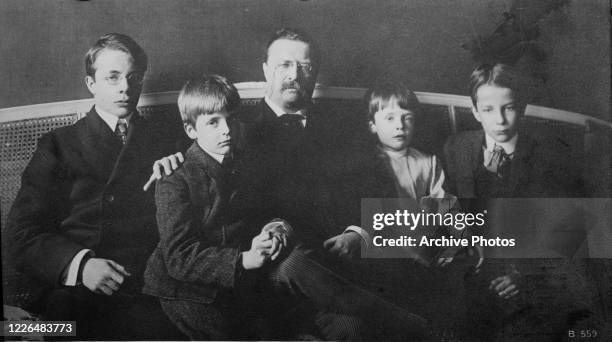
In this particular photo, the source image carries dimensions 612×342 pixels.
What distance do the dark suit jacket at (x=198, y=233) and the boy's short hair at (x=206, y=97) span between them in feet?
0.95

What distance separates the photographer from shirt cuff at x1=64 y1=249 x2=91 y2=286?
4.23 meters

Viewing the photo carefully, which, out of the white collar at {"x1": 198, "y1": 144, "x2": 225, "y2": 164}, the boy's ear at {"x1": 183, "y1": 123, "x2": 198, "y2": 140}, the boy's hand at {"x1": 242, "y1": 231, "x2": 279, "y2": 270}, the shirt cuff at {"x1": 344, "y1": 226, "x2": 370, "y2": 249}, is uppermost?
the boy's ear at {"x1": 183, "y1": 123, "x2": 198, "y2": 140}

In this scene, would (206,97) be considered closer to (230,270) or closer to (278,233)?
(278,233)

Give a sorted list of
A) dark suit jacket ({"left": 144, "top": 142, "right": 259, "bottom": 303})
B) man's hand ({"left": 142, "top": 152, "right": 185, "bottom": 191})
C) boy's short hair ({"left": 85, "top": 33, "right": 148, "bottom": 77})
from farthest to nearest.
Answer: boy's short hair ({"left": 85, "top": 33, "right": 148, "bottom": 77}) → man's hand ({"left": 142, "top": 152, "right": 185, "bottom": 191}) → dark suit jacket ({"left": 144, "top": 142, "right": 259, "bottom": 303})

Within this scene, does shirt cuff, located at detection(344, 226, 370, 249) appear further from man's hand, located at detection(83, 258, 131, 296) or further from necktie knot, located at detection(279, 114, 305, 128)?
man's hand, located at detection(83, 258, 131, 296)

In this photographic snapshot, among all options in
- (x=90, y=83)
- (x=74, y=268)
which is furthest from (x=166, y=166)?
(x=74, y=268)

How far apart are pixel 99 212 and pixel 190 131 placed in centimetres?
80

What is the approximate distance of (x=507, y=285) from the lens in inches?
171

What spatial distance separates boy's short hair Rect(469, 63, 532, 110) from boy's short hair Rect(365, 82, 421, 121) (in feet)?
1.38

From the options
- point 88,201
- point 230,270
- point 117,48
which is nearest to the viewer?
point 230,270

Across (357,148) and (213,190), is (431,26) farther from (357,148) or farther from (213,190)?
(213,190)

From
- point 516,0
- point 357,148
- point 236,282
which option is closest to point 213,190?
point 236,282

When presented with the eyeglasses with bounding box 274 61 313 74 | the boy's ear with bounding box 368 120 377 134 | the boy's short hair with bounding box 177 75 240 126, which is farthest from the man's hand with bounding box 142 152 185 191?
A: the boy's ear with bounding box 368 120 377 134

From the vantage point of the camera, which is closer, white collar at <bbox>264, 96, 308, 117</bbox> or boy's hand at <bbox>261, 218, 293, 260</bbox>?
boy's hand at <bbox>261, 218, 293, 260</bbox>
